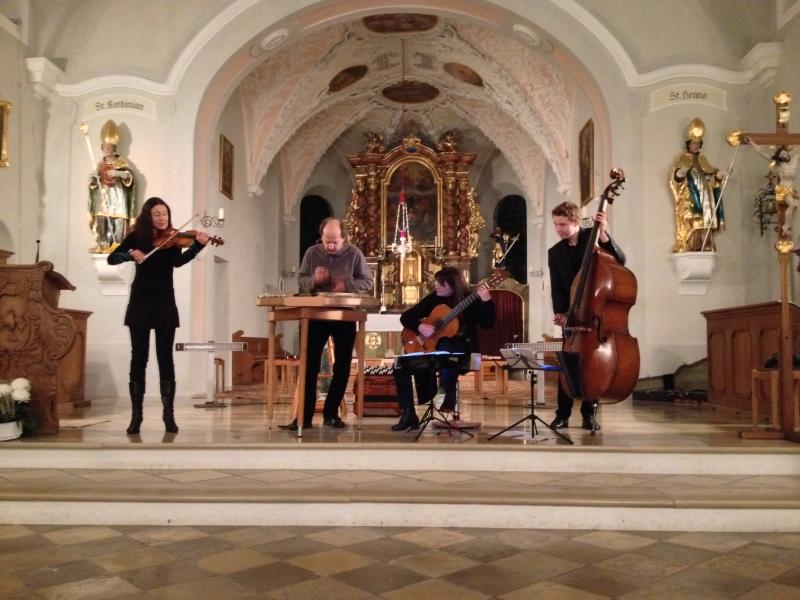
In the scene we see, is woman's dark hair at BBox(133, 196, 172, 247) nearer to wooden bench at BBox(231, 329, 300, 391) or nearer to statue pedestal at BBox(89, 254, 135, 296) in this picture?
statue pedestal at BBox(89, 254, 135, 296)

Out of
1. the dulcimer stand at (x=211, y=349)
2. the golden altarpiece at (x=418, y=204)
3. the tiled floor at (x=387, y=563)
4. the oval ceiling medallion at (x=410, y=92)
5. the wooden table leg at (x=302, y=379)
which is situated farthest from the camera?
the golden altarpiece at (x=418, y=204)

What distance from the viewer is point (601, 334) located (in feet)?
14.9

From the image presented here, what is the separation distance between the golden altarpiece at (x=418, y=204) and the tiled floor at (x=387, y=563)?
14.6 m

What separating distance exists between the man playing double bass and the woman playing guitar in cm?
50

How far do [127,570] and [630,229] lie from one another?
7.38m

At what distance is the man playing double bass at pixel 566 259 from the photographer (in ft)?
16.7

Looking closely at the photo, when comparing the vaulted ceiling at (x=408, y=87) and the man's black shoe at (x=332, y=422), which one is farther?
the vaulted ceiling at (x=408, y=87)

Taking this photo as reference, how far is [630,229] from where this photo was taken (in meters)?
8.88

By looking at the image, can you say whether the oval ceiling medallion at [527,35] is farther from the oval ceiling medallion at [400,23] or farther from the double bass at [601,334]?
the double bass at [601,334]

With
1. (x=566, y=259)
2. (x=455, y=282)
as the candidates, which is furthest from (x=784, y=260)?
(x=455, y=282)

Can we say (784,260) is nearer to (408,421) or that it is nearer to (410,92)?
(408,421)

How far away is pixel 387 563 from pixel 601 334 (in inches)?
86.9

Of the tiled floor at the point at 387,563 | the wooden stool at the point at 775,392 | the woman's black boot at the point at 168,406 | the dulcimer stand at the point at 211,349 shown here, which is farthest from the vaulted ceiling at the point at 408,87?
the tiled floor at the point at 387,563

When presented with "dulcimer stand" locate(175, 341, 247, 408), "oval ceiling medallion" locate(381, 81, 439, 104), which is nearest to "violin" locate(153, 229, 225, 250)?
"dulcimer stand" locate(175, 341, 247, 408)
